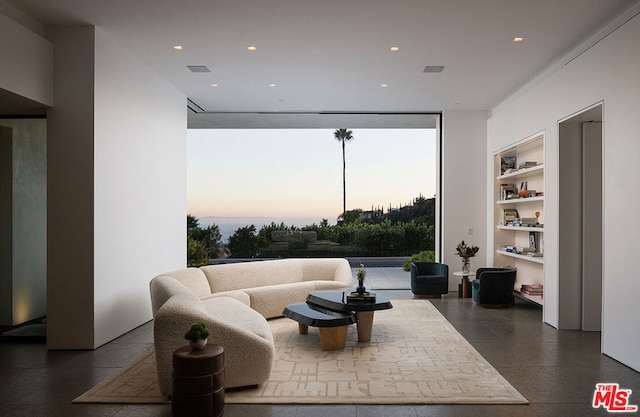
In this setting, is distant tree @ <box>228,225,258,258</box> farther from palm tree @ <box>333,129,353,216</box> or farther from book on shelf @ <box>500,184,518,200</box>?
book on shelf @ <box>500,184,518,200</box>

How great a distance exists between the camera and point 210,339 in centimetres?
432

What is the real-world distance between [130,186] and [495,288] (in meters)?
5.90

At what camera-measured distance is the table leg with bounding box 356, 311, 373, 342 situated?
6098 mm

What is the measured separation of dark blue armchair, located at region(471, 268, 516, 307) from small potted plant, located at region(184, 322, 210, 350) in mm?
5731

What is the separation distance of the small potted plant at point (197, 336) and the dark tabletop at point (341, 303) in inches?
96.6

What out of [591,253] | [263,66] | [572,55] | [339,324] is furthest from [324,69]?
[591,253]

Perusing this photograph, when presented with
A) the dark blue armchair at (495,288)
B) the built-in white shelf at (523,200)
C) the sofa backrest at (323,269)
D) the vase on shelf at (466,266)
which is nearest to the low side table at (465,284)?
the vase on shelf at (466,266)

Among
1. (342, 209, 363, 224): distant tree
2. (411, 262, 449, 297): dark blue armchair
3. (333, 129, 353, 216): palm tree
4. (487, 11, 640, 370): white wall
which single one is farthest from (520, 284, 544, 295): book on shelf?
(333, 129, 353, 216): palm tree

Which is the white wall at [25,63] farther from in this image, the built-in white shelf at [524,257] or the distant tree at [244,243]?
the built-in white shelf at [524,257]

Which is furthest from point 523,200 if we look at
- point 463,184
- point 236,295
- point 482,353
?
point 236,295

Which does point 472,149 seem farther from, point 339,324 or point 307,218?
point 339,324

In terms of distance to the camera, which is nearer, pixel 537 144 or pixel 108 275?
pixel 108 275

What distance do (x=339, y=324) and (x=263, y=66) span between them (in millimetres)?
3942

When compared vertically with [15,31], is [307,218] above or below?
below
